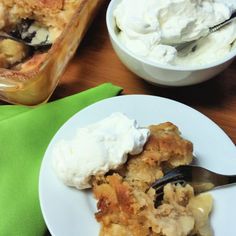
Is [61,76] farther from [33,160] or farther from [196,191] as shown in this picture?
[196,191]

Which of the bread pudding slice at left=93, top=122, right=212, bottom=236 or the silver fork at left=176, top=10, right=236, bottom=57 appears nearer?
the bread pudding slice at left=93, top=122, right=212, bottom=236

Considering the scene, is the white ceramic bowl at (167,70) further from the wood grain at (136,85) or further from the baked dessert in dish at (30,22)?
the baked dessert in dish at (30,22)

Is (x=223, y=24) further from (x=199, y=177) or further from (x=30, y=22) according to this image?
(x=30, y=22)

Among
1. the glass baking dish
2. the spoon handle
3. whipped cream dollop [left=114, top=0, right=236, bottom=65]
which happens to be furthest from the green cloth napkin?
the spoon handle

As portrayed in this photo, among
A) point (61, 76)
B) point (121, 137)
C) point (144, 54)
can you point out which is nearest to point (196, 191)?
point (121, 137)

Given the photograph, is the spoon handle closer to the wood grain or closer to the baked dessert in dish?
the wood grain

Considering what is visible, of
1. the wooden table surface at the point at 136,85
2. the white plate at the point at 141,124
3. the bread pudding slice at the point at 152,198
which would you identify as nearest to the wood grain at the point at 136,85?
the wooden table surface at the point at 136,85
